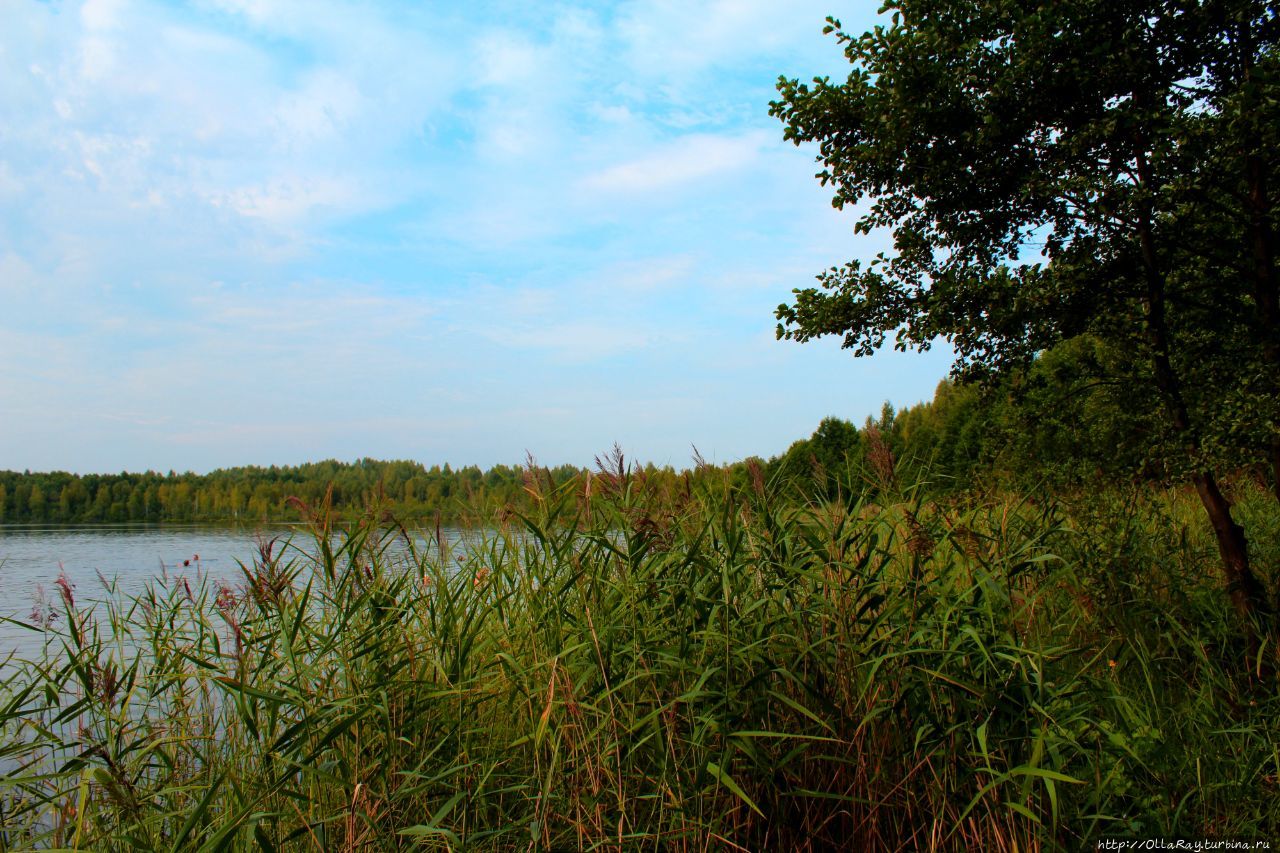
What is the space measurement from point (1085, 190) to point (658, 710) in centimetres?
547

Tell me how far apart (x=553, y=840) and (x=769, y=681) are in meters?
1.08

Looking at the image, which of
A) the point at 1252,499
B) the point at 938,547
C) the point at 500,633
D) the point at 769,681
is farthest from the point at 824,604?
the point at 1252,499

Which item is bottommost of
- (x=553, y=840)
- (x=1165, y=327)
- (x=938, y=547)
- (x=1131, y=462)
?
(x=553, y=840)

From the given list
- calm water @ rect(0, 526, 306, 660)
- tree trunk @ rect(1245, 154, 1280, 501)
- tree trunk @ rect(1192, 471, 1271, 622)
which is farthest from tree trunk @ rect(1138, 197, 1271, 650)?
calm water @ rect(0, 526, 306, 660)

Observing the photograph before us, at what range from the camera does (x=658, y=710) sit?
2.75 meters

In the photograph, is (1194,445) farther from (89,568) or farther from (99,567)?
(99,567)

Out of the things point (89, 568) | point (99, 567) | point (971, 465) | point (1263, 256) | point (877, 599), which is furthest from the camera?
point (99, 567)

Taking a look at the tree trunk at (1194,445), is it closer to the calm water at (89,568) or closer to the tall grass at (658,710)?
the tall grass at (658,710)

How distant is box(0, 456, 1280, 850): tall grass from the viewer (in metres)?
2.96

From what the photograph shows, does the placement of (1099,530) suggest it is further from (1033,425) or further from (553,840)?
(553,840)

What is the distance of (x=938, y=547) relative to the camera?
3.67 m

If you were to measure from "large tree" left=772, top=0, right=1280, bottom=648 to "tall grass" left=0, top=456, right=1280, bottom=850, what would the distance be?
2.74 m

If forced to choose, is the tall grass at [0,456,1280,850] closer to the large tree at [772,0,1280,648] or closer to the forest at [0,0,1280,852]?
the forest at [0,0,1280,852]

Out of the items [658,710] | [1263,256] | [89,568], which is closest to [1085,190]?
[1263,256]
